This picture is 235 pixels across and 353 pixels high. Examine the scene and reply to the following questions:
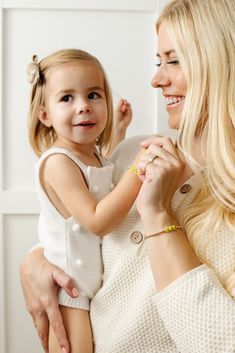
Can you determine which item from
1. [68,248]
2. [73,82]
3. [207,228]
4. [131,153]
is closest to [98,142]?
[131,153]

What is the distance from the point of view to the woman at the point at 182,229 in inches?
49.1

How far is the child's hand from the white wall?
344mm

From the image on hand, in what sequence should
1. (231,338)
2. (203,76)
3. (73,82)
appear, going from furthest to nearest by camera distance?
1. (73,82)
2. (203,76)
3. (231,338)

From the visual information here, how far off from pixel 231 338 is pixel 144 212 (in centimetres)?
34

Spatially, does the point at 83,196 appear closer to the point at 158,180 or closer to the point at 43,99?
the point at 158,180

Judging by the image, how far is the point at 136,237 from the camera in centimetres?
144

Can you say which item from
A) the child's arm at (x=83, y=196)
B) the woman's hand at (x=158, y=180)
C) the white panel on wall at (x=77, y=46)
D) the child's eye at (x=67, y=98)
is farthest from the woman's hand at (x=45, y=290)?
the white panel on wall at (x=77, y=46)

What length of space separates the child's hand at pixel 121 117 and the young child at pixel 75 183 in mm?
288

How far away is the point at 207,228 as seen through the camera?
1346mm

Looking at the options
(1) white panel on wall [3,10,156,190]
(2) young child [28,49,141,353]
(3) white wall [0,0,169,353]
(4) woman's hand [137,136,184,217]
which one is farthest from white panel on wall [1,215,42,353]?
(4) woman's hand [137,136,184,217]

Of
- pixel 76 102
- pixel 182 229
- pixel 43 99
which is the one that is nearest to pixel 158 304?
pixel 182 229

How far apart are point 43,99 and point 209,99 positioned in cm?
50

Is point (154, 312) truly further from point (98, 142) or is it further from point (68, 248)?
point (98, 142)

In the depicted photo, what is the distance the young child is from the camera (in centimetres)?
147
